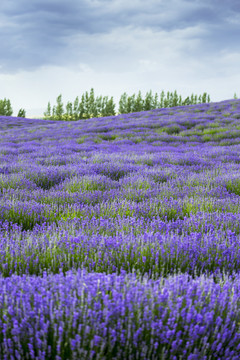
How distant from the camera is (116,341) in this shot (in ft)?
5.05

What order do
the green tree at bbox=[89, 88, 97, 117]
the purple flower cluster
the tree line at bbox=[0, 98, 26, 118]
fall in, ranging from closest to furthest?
the purple flower cluster → the tree line at bbox=[0, 98, 26, 118] → the green tree at bbox=[89, 88, 97, 117]

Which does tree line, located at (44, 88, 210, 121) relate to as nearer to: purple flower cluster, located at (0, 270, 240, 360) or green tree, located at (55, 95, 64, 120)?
green tree, located at (55, 95, 64, 120)

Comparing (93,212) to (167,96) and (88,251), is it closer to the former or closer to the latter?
(88,251)

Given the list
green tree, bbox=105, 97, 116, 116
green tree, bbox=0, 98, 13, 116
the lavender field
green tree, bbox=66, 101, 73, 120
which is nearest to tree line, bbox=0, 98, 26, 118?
green tree, bbox=0, 98, 13, 116

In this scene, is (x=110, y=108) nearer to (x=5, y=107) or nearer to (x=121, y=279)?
(x=5, y=107)

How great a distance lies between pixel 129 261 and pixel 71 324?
3.09ft

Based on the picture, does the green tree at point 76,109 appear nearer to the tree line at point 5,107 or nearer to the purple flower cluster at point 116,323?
the tree line at point 5,107

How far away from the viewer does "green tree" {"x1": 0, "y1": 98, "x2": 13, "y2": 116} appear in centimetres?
6264

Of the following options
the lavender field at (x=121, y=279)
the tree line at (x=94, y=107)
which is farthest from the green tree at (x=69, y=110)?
the lavender field at (x=121, y=279)

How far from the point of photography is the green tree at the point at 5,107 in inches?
2466

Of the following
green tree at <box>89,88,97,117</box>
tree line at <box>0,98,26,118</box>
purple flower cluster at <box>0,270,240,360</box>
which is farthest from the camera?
green tree at <box>89,88,97,117</box>

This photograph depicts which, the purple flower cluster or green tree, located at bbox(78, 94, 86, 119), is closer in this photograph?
the purple flower cluster

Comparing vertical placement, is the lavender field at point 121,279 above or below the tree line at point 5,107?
below

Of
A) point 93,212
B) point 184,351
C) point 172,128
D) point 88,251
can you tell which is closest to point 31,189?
point 93,212
